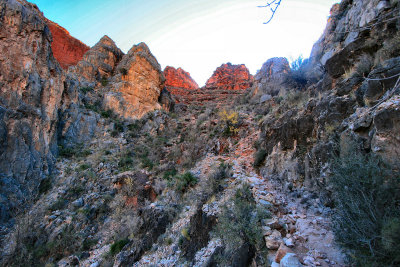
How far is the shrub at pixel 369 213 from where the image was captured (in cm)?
198

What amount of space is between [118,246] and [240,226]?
526 cm

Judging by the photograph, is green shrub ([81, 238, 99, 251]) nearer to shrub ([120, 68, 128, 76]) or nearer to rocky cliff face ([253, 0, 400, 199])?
rocky cliff face ([253, 0, 400, 199])

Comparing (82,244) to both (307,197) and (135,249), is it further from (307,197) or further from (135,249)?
(307,197)

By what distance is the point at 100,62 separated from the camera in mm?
20641

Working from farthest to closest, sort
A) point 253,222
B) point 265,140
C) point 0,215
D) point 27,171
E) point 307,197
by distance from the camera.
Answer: point 27,171 < point 0,215 < point 265,140 < point 307,197 < point 253,222

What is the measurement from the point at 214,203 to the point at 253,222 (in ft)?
5.95

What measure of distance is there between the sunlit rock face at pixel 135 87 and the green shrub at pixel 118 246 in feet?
42.0

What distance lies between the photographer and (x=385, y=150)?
2.85m

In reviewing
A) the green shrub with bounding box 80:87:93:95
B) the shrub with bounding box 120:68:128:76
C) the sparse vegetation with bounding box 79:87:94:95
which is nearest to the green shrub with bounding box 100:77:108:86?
the sparse vegetation with bounding box 79:87:94:95

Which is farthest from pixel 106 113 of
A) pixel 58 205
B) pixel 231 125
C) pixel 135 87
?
pixel 231 125

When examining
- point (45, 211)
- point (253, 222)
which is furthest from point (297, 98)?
point (45, 211)

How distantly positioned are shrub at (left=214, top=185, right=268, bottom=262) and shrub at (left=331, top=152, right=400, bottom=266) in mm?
1465

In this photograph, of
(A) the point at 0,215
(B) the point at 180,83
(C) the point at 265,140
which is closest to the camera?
(C) the point at 265,140

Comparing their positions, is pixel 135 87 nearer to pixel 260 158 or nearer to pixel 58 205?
pixel 58 205
